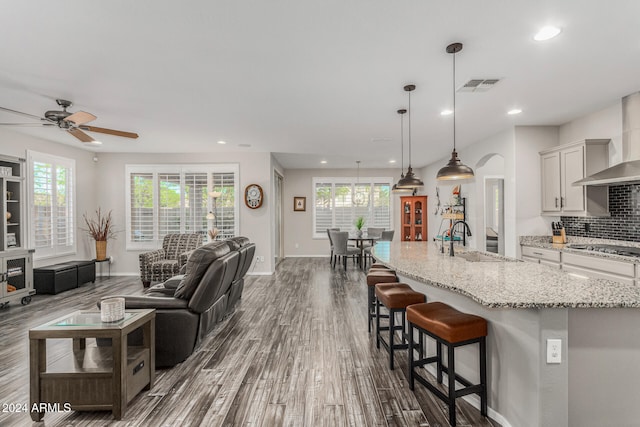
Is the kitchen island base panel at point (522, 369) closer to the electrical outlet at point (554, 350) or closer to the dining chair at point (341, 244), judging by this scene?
the electrical outlet at point (554, 350)

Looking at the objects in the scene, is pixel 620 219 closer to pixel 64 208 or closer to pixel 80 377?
pixel 80 377

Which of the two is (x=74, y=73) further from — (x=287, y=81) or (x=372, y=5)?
(x=372, y=5)

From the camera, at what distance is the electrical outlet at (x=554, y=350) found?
1.67m

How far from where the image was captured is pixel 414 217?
9.01 metres

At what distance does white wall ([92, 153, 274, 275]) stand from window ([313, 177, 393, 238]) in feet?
9.15

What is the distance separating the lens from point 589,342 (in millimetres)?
1730

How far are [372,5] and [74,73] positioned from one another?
284 centimetres

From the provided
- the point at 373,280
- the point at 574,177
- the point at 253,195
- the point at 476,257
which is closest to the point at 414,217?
the point at 253,195

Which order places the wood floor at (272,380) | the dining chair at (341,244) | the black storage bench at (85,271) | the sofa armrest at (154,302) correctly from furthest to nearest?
1. the dining chair at (341,244)
2. the black storage bench at (85,271)
3. the sofa armrest at (154,302)
4. the wood floor at (272,380)

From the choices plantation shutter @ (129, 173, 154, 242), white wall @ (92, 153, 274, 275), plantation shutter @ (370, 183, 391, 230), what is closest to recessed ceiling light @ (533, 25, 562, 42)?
white wall @ (92, 153, 274, 275)

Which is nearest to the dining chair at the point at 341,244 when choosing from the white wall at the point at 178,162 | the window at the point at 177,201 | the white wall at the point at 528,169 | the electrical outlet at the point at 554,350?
the white wall at the point at 178,162

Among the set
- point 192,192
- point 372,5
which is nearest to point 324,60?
point 372,5

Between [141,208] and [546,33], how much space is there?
726 cm

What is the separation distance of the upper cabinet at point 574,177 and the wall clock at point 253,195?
511cm
